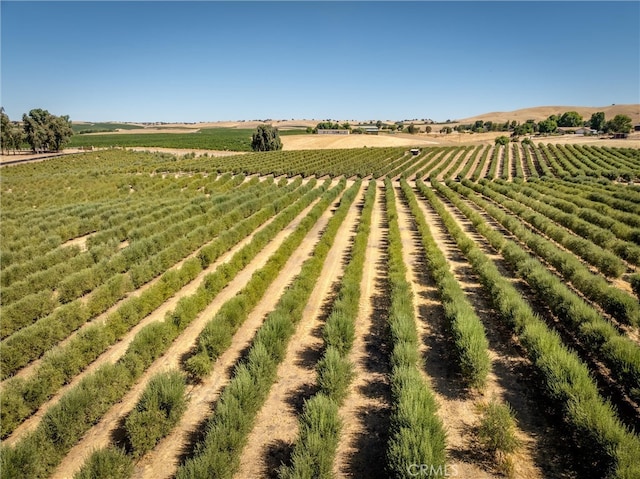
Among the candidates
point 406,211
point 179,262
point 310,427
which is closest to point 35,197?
Result: point 179,262

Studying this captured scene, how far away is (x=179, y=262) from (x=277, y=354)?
10.3m

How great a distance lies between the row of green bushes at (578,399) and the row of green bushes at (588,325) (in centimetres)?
69

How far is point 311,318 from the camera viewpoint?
11.6 m

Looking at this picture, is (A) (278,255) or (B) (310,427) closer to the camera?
(B) (310,427)

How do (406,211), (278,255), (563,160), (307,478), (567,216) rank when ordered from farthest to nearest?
(563,160), (406,211), (567,216), (278,255), (307,478)

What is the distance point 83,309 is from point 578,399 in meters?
13.0

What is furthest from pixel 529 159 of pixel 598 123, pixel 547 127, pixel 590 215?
pixel 598 123

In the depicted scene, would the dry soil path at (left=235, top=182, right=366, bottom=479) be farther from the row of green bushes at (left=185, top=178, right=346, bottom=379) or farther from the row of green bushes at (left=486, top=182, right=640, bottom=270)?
the row of green bushes at (left=486, top=182, right=640, bottom=270)

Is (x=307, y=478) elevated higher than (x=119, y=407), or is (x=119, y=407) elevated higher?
(x=307, y=478)

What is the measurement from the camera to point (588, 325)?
9.09 metres

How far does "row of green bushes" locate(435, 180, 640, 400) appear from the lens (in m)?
7.54

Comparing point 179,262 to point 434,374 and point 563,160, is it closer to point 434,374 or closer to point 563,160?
point 434,374

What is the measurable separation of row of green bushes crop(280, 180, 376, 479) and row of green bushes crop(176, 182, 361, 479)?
37.4 inches

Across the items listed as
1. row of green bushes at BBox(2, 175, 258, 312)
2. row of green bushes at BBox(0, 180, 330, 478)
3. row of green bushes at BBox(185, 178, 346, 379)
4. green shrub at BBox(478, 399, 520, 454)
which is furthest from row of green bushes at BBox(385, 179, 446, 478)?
row of green bushes at BBox(2, 175, 258, 312)
